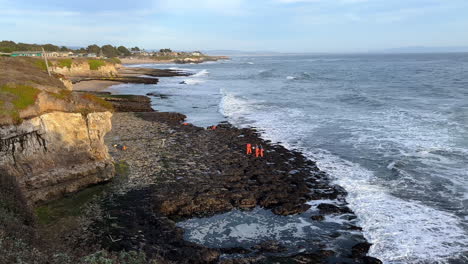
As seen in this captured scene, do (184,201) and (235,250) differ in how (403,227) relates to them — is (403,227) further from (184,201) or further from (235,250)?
(184,201)

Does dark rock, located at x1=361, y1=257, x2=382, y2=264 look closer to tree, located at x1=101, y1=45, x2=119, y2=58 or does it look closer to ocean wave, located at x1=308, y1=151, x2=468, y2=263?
ocean wave, located at x1=308, y1=151, x2=468, y2=263

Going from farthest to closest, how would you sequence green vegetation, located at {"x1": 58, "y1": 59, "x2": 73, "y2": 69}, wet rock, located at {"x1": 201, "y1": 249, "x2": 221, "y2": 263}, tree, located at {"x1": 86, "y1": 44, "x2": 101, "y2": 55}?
1. tree, located at {"x1": 86, "y1": 44, "x2": 101, "y2": 55}
2. green vegetation, located at {"x1": 58, "y1": 59, "x2": 73, "y2": 69}
3. wet rock, located at {"x1": 201, "y1": 249, "x2": 221, "y2": 263}

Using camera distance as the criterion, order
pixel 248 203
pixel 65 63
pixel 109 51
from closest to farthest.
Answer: pixel 248 203, pixel 65 63, pixel 109 51

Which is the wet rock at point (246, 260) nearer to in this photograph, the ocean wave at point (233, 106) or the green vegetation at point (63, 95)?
the green vegetation at point (63, 95)

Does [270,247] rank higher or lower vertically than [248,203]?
lower

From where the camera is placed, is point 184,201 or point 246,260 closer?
point 246,260

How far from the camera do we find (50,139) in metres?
17.2

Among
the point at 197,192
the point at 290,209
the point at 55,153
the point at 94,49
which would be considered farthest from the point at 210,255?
the point at 94,49

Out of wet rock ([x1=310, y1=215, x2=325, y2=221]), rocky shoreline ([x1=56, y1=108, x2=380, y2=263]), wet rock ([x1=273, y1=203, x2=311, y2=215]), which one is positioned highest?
rocky shoreline ([x1=56, y1=108, x2=380, y2=263])

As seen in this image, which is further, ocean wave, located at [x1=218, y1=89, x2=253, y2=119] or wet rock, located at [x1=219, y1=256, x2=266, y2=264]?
ocean wave, located at [x1=218, y1=89, x2=253, y2=119]

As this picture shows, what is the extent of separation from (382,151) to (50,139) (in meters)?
20.6


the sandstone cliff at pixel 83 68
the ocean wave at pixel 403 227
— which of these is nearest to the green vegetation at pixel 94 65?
the sandstone cliff at pixel 83 68

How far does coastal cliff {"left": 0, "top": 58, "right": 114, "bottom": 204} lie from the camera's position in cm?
1605

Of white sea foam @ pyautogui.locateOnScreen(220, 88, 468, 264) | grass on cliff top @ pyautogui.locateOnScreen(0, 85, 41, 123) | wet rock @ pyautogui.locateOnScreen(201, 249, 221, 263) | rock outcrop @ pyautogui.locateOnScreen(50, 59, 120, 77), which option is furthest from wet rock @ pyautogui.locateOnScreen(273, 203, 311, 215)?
rock outcrop @ pyautogui.locateOnScreen(50, 59, 120, 77)
